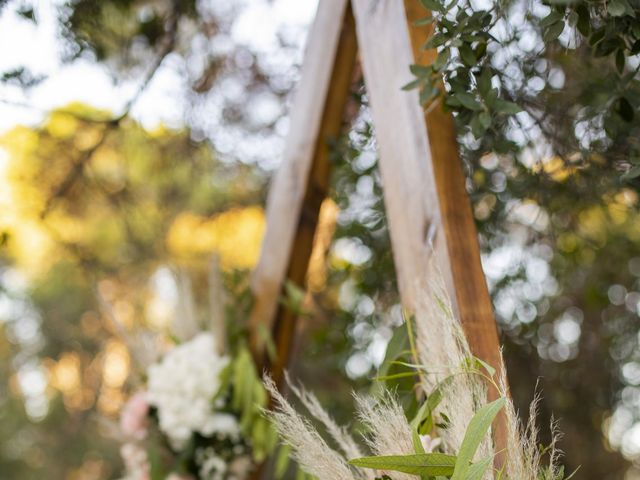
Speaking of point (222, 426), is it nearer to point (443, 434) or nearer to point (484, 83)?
point (443, 434)

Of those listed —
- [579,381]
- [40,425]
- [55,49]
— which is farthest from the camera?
[40,425]

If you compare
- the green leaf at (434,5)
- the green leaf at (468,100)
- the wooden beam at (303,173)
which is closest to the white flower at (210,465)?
the wooden beam at (303,173)

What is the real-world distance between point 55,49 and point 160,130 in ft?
3.48

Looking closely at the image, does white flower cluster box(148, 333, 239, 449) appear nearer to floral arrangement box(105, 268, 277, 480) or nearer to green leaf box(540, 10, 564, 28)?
floral arrangement box(105, 268, 277, 480)

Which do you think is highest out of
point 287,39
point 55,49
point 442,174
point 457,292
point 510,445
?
point 55,49

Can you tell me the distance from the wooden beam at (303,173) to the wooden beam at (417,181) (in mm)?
293

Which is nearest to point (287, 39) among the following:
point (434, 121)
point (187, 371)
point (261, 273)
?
point (261, 273)

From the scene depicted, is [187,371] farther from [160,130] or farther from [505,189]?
[160,130]

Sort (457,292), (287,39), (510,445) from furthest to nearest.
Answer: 1. (287,39)
2. (457,292)
3. (510,445)

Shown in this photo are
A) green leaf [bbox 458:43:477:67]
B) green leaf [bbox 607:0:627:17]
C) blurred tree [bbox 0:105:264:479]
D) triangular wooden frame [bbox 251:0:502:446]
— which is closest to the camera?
green leaf [bbox 607:0:627:17]

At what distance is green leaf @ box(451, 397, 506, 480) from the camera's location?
80cm

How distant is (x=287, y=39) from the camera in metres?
2.56

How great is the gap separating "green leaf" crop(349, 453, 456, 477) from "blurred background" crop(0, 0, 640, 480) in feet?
2.17

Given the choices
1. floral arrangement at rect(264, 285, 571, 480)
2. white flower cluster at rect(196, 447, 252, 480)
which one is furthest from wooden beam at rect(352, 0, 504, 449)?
white flower cluster at rect(196, 447, 252, 480)
